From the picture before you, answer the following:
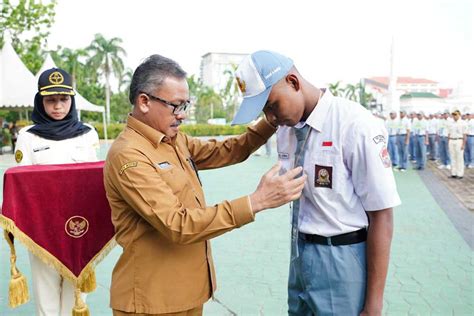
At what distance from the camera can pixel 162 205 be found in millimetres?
1761

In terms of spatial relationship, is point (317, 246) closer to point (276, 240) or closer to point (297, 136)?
point (297, 136)

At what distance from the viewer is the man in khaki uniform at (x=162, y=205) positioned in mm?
1749

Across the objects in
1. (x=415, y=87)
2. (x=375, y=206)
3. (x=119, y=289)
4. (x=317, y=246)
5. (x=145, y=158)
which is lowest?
(x=119, y=289)

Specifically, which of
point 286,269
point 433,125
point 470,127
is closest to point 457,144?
point 470,127

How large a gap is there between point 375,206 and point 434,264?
12.0ft

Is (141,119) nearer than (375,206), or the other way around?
(375,206)

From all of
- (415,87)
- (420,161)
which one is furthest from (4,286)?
(415,87)

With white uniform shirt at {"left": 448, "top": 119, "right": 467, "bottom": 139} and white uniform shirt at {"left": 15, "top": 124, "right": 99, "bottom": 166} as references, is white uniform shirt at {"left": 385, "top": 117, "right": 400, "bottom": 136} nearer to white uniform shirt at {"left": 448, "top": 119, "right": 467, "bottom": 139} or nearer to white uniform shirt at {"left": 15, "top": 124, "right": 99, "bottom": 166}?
white uniform shirt at {"left": 448, "top": 119, "right": 467, "bottom": 139}

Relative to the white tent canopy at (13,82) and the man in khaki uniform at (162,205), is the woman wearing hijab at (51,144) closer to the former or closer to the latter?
the man in khaki uniform at (162,205)

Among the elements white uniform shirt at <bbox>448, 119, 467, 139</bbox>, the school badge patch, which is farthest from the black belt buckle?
white uniform shirt at <bbox>448, 119, 467, 139</bbox>

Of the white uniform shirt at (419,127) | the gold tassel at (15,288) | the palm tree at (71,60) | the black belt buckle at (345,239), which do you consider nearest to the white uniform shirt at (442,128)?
the white uniform shirt at (419,127)

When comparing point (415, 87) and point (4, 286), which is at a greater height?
point (415, 87)

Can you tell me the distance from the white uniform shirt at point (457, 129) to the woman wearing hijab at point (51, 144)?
1080 centimetres

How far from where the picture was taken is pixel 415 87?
76750mm
